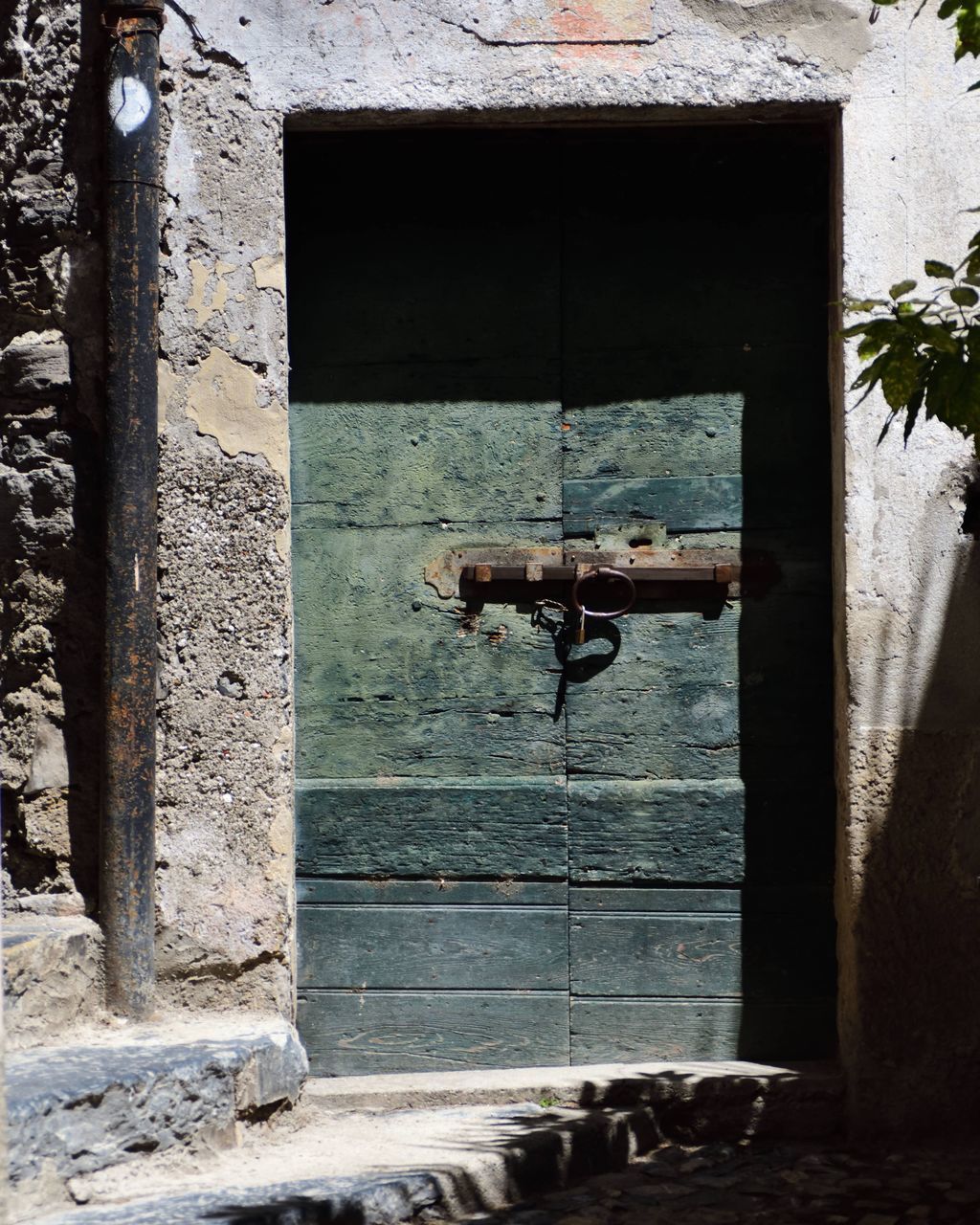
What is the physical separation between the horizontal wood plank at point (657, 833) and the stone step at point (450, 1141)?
1.58ft

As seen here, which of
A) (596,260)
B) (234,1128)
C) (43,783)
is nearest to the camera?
(234,1128)

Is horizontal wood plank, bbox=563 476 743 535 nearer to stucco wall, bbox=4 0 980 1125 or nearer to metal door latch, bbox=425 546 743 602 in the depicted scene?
metal door latch, bbox=425 546 743 602

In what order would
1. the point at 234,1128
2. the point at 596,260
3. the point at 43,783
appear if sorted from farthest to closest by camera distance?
the point at 596,260 → the point at 43,783 → the point at 234,1128

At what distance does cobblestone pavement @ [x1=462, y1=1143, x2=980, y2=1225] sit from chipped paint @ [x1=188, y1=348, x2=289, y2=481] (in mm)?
1808

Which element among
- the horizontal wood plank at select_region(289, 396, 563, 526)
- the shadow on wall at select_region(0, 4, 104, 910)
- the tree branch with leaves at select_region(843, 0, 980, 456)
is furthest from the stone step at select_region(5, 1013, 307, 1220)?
the tree branch with leaves at select_region(843, 0, 980, 456)

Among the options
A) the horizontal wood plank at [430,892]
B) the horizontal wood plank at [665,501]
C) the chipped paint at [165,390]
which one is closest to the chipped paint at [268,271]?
the chipped paint at [165,390]

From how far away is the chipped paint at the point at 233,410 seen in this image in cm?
312

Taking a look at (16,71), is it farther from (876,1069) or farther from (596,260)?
(876,1069)

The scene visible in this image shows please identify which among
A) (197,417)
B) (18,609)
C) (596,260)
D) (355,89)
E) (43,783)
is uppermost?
(355,89)

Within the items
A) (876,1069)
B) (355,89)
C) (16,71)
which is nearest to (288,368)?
(355,89)

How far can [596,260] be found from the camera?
3336mm

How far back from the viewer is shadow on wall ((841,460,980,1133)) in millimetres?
3102

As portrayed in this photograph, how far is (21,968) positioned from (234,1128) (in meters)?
0.57

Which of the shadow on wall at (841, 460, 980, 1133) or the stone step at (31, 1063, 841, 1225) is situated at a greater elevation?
the shadow on wall at (841, 460, 980, 1133)
